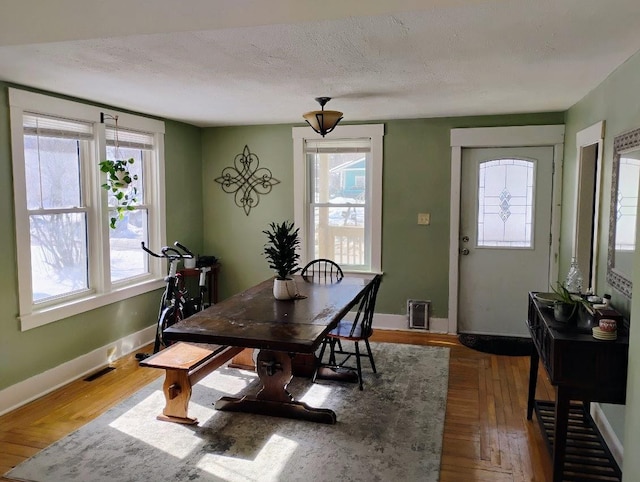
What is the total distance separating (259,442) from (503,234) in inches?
125

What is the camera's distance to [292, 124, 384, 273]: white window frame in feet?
16.9

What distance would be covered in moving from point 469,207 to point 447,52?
2588mm

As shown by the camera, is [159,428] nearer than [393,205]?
Yes

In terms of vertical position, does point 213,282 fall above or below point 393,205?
below

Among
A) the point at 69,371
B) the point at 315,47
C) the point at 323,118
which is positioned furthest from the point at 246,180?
the point at 315,47

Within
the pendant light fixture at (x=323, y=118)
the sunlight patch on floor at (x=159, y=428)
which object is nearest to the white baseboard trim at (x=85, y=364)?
the sunlight patch on floor at (x=159, y=428)

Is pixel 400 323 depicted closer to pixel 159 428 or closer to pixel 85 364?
pixel 159 428

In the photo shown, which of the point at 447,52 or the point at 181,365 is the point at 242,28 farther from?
the point at 181,365

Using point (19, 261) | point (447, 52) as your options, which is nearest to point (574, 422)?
point (447, 52)

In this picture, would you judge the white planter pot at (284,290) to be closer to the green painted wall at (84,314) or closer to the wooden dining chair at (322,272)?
the wooden dining chair at (322,272)

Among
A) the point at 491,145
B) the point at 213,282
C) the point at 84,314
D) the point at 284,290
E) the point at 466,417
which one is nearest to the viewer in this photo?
the point at 466,417

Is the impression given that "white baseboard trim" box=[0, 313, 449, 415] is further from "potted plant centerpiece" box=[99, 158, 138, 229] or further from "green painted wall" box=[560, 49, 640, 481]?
Answer: "green painted wall" box=[560, 49, 640, 481]

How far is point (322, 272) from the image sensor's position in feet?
17.4

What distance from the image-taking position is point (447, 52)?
264 cm
